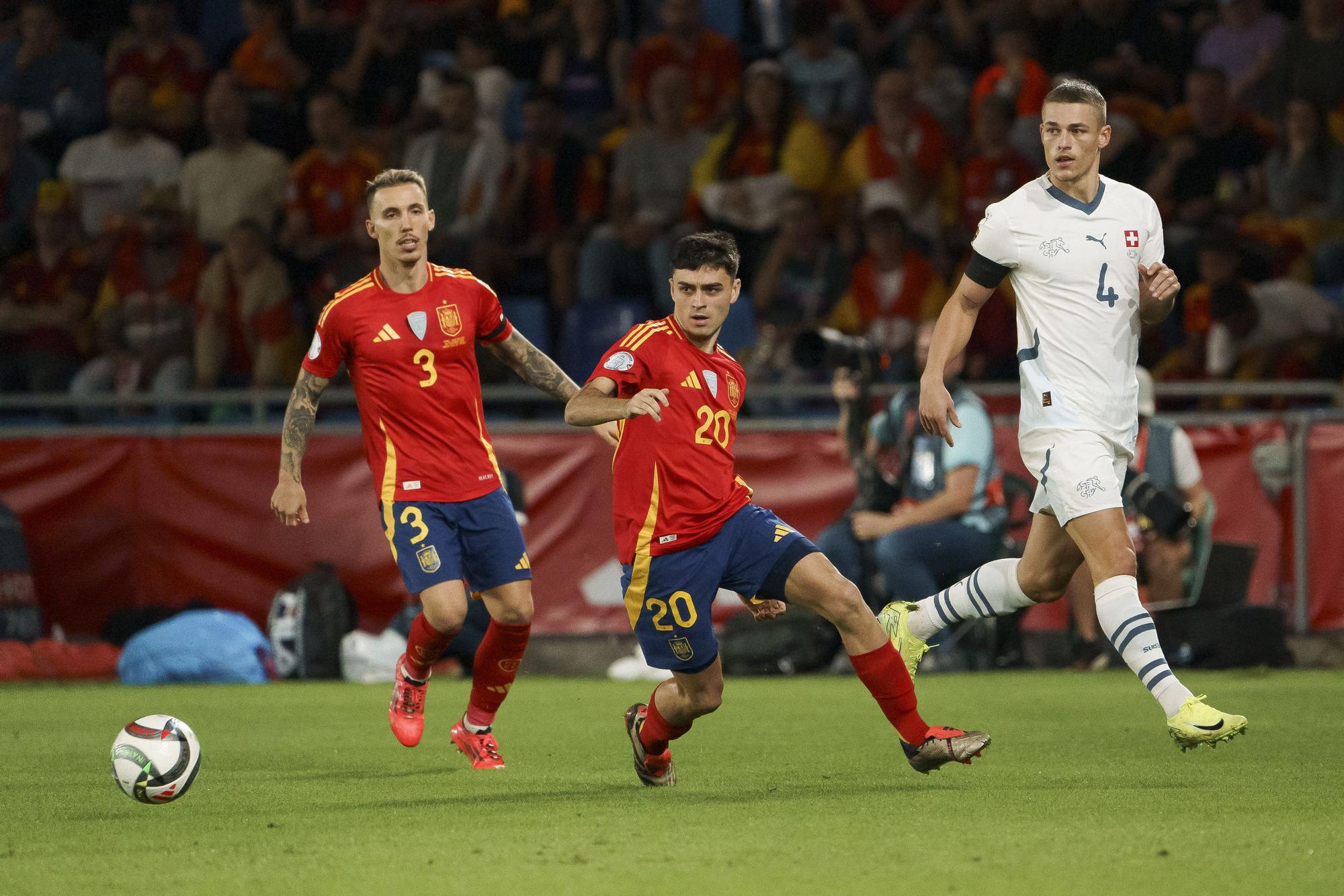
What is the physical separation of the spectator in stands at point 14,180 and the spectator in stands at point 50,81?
16.3 inches

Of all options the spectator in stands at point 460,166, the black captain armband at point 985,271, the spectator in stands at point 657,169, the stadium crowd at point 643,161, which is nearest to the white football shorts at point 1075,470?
the black captain armband at point 985,271

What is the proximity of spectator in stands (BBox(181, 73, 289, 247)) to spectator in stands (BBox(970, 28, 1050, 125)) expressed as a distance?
6.06 meters

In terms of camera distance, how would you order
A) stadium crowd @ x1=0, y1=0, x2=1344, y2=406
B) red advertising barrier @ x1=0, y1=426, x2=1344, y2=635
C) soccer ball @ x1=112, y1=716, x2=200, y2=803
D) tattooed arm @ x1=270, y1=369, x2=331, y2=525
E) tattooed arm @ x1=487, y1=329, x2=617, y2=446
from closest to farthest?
soccer ball @ x1=112, y1=716, x2=200, y2=803
tattooed arm @ x1=270, y1=369, x2=331, y2=525
tattooed arm @ x1=487, y1=329, x2=617, y2=446
red advertising barrier @ x1=0, y1=426, x2=1344, y2=635
stadium crowd @ x1=0, y1=0, x2=1344, y2=406

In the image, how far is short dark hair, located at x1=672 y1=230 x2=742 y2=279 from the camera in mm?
6695

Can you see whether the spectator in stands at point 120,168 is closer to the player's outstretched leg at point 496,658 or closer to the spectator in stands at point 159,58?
the spectator in stands at point 159,58

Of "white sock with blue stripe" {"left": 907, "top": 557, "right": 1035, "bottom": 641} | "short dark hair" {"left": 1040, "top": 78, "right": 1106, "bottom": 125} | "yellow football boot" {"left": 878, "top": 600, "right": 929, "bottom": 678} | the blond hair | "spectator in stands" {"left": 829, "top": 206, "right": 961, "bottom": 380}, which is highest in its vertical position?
"short dark hair" {"left": 1040, "top": 78, "right": 1106, "bottom": 125}

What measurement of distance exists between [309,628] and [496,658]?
5.18 meters

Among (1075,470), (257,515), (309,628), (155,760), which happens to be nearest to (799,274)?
(257,515)

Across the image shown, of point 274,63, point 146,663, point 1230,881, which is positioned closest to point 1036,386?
point 1230,881

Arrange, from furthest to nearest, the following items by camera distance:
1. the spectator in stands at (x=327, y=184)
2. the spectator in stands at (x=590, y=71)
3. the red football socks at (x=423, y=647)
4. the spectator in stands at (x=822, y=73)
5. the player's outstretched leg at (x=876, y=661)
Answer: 1. the spectator in stands at (x=590, y=71)
2. the spectator in stands at (x=327, y=184)
3. the spectator in stands at (x=822, y=73)
4. the red football socks at (x=423, y=647)
5. the player's outstretched leg at (x=876, y=661)

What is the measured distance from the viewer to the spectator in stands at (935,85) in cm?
A: 1555

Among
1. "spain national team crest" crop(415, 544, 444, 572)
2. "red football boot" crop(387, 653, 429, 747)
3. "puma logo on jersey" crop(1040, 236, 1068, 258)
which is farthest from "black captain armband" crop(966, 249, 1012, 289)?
"red football boot" crop(387, 653, 429, 747)

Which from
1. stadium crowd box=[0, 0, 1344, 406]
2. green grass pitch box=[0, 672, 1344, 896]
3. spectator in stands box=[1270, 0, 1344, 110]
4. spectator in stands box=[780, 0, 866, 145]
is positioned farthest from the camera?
spectator in stands box=[780, 0, 866, 145]

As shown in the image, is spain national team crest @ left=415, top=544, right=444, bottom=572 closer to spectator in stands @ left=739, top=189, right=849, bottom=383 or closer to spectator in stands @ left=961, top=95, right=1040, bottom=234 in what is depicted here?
spectator in stands @ left=739, top=189, right=849, bottom=383
